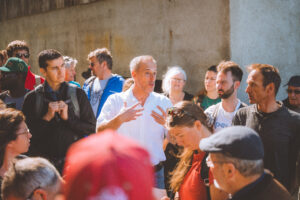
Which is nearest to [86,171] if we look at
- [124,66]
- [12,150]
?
[12,150]

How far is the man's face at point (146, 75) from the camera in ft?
12.1

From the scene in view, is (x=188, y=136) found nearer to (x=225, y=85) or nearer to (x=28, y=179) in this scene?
(x=28, y=179)

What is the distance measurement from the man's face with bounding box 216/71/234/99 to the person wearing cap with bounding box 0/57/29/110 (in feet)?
7.86

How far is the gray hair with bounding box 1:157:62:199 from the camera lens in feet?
5.74

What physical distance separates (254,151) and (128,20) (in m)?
6.33

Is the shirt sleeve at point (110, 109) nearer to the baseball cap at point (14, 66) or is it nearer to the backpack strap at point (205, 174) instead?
the baseball cap at point (14, 66)

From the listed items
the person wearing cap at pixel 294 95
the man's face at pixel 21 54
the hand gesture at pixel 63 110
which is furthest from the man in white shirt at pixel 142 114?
the man's face at pixel 21 54

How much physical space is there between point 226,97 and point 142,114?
119 centimetres

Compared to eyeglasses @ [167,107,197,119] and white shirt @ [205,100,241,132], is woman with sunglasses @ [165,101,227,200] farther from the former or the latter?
white shirt @ [205,100,241,132]

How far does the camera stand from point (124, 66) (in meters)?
7.73

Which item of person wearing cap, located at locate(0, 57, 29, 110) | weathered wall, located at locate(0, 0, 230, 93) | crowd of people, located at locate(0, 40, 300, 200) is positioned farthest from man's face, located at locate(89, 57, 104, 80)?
weathered wall, located at locate(0, 0, 230, 93)

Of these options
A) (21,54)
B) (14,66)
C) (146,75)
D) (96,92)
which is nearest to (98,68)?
(96,92)

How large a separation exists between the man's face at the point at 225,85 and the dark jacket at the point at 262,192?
226 cm

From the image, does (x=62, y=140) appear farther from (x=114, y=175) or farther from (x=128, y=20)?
(x=128, y=20)
